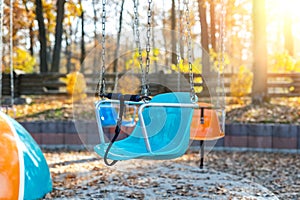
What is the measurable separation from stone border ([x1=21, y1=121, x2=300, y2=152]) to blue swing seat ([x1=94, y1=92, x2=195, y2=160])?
9.01ft

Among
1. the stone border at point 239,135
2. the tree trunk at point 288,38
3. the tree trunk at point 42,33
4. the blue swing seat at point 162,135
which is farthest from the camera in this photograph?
the tree trunk at point 288,38

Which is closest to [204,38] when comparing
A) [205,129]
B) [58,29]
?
[58,29]

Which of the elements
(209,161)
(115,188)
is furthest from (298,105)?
(115,188)

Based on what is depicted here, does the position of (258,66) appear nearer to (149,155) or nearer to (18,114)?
(18,114)

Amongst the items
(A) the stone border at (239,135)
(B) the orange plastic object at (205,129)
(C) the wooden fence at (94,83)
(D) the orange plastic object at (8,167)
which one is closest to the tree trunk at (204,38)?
(C) the wooden fence at (94,83)

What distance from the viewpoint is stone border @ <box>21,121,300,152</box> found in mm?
5656

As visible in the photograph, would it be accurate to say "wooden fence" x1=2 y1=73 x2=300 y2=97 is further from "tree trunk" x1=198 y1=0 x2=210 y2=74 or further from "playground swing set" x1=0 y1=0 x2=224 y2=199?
"playground swing set" x1=0 y1=0 x2=224 y2=199

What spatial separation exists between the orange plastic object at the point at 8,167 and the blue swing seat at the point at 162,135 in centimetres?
53

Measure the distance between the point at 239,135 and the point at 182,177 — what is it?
189 cm

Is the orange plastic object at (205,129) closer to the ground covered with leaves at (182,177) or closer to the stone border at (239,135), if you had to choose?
the ground covered with leaves at (182,177)

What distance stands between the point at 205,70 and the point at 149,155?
5870 mm

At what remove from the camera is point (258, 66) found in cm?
719

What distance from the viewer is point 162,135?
10.3ft

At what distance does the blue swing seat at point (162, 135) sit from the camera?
2.70m
